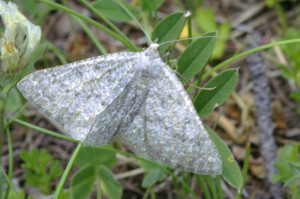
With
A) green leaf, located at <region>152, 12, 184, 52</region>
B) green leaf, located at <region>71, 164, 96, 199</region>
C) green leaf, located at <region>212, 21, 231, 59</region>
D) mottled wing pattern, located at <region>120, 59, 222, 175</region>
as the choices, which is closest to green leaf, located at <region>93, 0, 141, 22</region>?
green leaf, located at <region>152, 12, 184, 52</region>

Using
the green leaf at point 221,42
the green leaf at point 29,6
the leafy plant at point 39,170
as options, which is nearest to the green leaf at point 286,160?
the green leaf at point 221,42

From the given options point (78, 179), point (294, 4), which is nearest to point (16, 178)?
point (78, 179)

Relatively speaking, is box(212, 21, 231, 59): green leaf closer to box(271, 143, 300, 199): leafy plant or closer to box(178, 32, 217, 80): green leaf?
box(271, 143, 300, 199): leafy plant

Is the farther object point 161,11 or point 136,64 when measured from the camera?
point 161,11

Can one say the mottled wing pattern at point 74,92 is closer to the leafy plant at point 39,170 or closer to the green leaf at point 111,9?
the green leaf at point 111,9

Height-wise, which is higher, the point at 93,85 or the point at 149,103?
the point at 93,85

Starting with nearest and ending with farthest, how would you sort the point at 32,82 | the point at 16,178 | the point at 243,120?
the point at 32,82
the point at 16,178
the point at 243,120

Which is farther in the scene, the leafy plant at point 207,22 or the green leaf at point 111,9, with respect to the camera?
the leafy plant at point 207,22

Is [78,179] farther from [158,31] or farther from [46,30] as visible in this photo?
[46,30]
